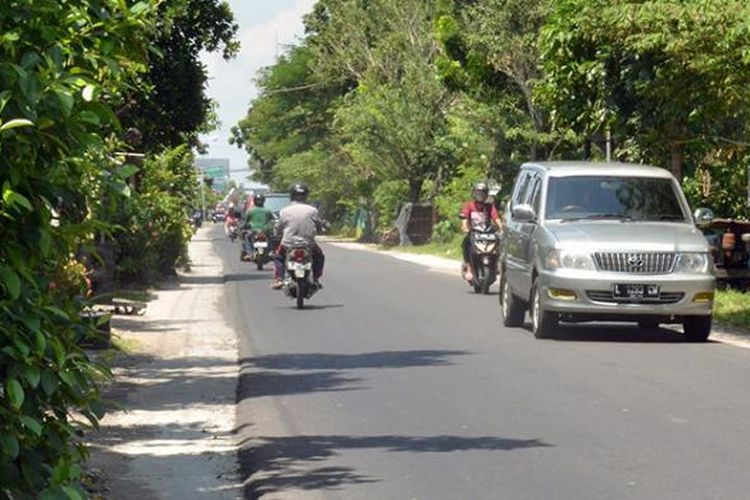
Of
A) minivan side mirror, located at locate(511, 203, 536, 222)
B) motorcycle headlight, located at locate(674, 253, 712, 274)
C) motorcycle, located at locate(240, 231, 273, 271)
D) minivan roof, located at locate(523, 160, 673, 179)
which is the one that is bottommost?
motorcycle, located at locate(240, 231, 273, 271)

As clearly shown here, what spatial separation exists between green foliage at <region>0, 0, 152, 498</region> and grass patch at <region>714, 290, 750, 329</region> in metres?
15.4

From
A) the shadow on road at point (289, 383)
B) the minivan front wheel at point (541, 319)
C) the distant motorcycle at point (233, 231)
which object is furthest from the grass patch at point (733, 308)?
the distant motorcycle at point (233, 231)

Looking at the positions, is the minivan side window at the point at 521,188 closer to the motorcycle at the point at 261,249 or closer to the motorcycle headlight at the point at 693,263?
the motorcycle headlight at the point at 693,263

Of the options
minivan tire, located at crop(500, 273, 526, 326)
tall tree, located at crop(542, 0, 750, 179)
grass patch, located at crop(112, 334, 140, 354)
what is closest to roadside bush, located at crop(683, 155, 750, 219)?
tall tree, located at crop(542, 0, 750, 179)

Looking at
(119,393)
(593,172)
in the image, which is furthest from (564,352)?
(119,393)

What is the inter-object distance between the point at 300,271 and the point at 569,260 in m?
7.02

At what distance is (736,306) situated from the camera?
23922 mm

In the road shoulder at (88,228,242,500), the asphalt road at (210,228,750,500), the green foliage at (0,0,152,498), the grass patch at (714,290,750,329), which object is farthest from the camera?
the grass patch at (714,290,750,329)

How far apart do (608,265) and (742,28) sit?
3.04 m

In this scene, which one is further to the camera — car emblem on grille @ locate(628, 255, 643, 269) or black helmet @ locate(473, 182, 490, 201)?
black helmet @ locate(473, 182, 490, 201)

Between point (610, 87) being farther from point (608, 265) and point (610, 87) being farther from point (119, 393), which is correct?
point (119, 393)

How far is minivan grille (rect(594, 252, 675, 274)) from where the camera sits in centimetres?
1936

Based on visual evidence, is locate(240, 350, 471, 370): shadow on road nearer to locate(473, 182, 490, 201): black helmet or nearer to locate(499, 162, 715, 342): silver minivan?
locate(499, 162, 715, 342): silver minivan

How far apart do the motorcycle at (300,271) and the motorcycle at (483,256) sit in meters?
4.02
